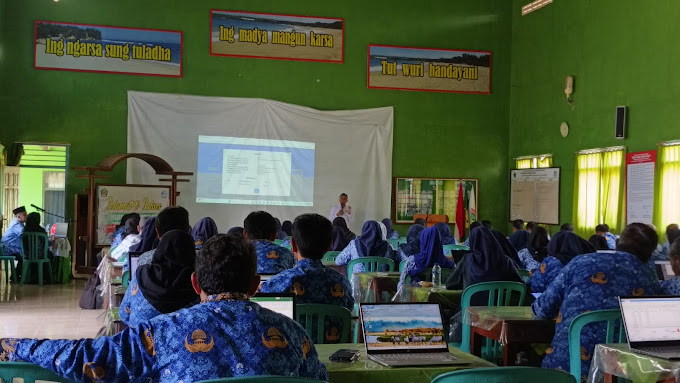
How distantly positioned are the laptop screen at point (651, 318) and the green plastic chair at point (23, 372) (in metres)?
2.21

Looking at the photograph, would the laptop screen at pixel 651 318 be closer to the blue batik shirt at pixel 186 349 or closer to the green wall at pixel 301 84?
the blue batik shirt at pixel 186 349

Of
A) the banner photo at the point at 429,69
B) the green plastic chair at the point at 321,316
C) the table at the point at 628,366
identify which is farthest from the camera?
the banner photo at the point at 429,69

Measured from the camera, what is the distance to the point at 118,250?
7.77 meters

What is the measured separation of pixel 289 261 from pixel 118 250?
324 centimetres

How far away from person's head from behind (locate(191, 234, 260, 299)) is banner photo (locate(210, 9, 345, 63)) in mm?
11280

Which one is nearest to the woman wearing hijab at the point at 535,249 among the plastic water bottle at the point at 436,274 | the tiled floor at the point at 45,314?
the plastic water bottle at the point at 436,274

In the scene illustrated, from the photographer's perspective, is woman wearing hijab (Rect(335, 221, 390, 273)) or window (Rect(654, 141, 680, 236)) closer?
woman wearing hijab (Rect(335, 221, 390, 273))

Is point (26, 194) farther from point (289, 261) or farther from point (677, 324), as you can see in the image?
point (677, 324)

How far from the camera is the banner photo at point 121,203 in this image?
36.1 ft

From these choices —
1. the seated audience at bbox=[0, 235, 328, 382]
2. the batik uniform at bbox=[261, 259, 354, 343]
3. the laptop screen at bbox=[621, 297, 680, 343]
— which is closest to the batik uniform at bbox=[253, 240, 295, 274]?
the batik uniform at bbox=[261, 259, 354, 343]

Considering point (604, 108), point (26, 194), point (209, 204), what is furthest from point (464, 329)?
point (26, 194)

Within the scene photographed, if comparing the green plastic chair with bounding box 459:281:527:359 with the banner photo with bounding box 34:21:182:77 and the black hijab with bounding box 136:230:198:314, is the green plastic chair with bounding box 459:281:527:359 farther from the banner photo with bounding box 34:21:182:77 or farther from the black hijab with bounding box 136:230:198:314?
the banner photo with bounding box 34:21:182:77

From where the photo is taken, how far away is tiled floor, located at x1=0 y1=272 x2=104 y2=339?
7074 mm

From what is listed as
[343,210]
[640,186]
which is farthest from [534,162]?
[343,210]
